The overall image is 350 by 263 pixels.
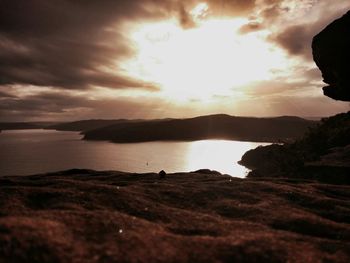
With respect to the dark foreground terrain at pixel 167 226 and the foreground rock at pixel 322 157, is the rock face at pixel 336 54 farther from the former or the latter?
the dark foreground terrain at pixel 167 226

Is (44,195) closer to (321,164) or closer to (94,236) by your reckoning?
(94,236)

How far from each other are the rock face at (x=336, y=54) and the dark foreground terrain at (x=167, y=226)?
119 feet

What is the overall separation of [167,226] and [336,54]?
4643 cm

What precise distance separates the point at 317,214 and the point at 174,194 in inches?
301

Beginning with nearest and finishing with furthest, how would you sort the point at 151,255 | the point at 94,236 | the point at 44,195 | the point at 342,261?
the point at 151,255, the point at 94,236, the point at 342,261, the point at 44,195

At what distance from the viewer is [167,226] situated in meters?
12.9

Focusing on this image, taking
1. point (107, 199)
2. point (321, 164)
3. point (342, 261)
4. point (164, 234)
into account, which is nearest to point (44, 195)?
point (107, 199)

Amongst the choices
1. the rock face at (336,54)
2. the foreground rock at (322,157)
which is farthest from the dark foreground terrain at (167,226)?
the rock face at (336,54)

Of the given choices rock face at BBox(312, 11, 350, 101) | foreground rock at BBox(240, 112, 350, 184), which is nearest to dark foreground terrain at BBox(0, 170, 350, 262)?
foreground rock at BBox(240, 112, 350, 184)

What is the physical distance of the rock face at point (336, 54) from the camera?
1865 inches

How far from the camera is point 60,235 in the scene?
10203 millimetres

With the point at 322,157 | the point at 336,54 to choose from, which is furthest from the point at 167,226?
the point at 336,54

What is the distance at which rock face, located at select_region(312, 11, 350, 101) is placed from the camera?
4738cm

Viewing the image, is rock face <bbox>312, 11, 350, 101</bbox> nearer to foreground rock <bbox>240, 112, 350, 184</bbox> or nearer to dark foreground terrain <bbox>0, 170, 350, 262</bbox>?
foreground rock <bbox>240, 112, 350, 184</bbox>
